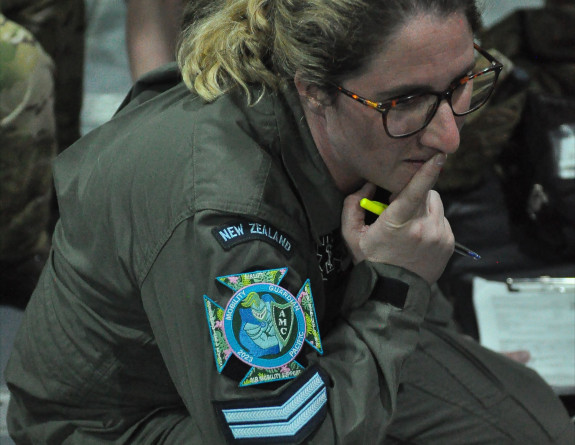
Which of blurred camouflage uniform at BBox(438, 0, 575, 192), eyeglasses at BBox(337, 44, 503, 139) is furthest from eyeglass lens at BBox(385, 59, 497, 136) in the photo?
blurred camouflage uniform at BBox(438, 0, 575, 192)

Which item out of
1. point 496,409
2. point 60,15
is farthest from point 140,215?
point 60,15

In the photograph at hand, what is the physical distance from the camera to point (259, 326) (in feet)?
3.40

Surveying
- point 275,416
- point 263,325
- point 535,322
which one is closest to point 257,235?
point 263,325

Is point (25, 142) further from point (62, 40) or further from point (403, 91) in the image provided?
→ point (403, 91)

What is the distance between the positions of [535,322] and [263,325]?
0.99 metres

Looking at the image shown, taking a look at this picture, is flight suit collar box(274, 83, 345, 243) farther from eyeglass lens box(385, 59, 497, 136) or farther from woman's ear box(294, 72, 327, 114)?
eyeglass lens box(385, 59, 497, 136)

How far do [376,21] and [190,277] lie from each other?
14.7 inches

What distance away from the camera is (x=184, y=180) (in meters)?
1.06

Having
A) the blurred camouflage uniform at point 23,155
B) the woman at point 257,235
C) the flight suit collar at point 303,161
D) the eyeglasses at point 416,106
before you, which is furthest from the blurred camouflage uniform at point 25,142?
the eyeglasses at point 416,106

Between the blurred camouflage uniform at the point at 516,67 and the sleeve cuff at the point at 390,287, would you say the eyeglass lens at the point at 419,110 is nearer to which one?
the sleeve cuff at the point at 390,287

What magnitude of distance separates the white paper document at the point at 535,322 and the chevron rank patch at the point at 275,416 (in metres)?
0.83

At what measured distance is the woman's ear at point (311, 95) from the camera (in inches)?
43.6

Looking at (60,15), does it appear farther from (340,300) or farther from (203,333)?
(203,333)

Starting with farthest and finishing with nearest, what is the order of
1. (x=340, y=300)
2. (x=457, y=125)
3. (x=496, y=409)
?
(x=496, y=409), (x=340, y=300), (x=457, y=125)
